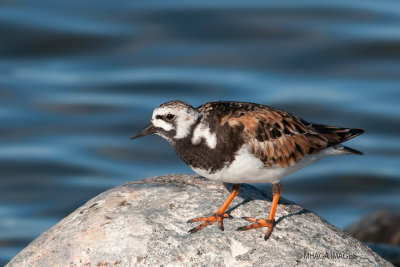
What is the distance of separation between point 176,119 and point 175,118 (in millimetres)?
12

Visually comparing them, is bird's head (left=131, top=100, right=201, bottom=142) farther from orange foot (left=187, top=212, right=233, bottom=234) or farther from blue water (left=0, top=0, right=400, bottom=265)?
blue water (left=0, top=0, right=400, bottom=265)

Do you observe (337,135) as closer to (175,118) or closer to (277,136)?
(277,136)

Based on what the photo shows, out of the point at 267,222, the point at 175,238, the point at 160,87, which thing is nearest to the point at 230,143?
the point at 267,222

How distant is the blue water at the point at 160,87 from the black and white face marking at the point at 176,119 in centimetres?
529

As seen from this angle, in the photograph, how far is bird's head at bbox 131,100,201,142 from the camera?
632 cm

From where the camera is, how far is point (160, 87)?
15.6 m

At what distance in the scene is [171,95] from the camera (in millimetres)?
15211

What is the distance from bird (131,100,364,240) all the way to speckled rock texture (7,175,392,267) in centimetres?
14

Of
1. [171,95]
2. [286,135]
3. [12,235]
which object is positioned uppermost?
[286,135]

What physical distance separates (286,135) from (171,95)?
8.57m

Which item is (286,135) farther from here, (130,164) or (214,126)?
(130,164)

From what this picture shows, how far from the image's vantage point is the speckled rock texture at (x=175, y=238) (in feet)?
19.1

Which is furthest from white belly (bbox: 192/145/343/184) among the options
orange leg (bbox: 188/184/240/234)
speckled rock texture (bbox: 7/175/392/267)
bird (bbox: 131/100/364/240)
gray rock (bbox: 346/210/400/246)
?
gray rock (bbox: 346/210/400/246)

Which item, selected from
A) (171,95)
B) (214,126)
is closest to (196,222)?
(214,126)
